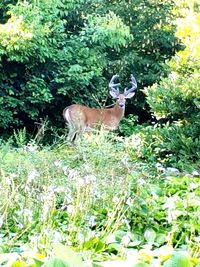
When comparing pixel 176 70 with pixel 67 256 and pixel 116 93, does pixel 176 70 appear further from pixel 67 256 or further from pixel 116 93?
pixel 67 256

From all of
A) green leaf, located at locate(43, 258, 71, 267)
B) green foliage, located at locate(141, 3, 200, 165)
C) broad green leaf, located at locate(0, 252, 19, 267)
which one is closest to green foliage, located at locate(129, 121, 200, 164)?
green foliage, located at locate(141, 3, 200, 165)

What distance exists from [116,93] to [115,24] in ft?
4.44

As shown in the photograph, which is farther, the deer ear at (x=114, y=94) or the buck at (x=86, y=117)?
the deer ear at (x=114, y=94)

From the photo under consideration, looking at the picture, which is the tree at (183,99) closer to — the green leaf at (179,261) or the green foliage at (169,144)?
the green foliage at (169,144)

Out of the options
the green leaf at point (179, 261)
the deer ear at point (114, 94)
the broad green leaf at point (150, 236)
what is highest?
the green leaf at point (179, 261)

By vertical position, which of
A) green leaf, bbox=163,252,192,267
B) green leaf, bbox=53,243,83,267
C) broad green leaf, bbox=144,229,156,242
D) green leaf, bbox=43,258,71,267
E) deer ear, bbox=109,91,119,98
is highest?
green leaf, bbox=163,252,192,267

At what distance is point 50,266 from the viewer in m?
1.57

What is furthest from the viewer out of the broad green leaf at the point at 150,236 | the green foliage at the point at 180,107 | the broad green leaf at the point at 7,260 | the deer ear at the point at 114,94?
the deer ear at the point at 114,94

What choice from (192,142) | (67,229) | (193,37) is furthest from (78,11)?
(67,229)

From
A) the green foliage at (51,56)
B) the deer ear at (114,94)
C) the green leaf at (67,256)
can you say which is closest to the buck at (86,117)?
the deer ear at (114,94)

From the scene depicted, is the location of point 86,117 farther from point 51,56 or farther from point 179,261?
point 179,261

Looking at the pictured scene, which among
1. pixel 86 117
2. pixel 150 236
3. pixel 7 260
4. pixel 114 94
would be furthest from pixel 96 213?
pixel 114 94

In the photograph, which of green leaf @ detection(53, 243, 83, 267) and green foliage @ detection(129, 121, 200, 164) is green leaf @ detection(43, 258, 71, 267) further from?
green foliage @ detection(129, 121, 200, 164)

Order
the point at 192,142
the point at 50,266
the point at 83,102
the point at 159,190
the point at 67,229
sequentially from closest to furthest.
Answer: the point at 50,266 < the point at 67,229 < the point at 159,190 < the point at 192,142 < the point at 83,102
